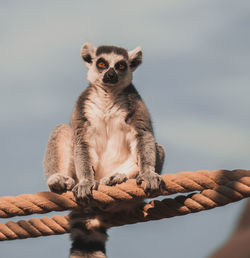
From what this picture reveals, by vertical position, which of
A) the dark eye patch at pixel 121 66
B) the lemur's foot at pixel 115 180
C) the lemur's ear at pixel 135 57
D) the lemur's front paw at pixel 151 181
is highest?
the lemur's ear at pixel 135 57

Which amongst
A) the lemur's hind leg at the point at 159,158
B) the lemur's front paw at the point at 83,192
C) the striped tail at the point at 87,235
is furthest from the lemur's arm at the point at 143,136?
the striped tail at the point at 87,235

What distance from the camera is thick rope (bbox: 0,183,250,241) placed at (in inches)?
121

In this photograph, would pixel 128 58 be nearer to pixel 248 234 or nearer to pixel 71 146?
pixel 71 146

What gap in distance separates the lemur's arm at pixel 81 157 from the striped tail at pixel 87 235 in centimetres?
38

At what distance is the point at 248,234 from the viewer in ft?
2.10

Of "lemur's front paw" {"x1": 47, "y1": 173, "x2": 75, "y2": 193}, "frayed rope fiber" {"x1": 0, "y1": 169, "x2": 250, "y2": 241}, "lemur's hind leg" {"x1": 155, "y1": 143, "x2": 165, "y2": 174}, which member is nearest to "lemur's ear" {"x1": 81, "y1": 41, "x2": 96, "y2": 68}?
"lemur's hind leg" {"x1": 155, "y1": 143, "x2": 165, "y2": 174}

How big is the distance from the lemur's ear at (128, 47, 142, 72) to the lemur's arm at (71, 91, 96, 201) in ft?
3.54

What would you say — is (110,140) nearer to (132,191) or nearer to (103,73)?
(103,73)

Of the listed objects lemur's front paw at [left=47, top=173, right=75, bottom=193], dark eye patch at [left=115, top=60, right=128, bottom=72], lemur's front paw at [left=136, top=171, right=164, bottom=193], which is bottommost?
lemur's front paw at [left=47, top=173, right=75, bottom=193]

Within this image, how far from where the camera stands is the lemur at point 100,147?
3986mm

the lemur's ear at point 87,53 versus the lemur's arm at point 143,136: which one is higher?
A: the lemur's ear at point 87,53

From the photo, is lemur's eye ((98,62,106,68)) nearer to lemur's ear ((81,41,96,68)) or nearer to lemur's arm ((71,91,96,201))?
lemur's ear ((81,41,96,68))

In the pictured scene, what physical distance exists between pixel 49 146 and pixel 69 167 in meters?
0.35

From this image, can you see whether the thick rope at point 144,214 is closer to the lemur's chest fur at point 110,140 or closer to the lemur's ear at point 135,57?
the lemur's chest fur at point 110,140
